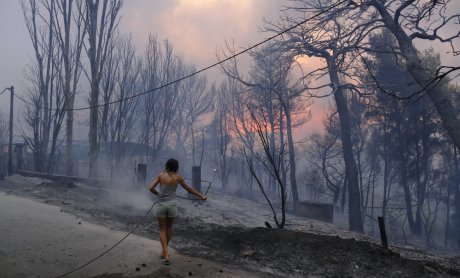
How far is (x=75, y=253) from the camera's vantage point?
20.1ft

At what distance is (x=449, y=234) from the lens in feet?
80.6

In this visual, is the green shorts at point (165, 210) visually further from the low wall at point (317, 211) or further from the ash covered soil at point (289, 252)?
the low wall at point (317, 211)

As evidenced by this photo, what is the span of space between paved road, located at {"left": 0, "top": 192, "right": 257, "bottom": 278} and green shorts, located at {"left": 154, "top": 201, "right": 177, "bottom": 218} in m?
0.79

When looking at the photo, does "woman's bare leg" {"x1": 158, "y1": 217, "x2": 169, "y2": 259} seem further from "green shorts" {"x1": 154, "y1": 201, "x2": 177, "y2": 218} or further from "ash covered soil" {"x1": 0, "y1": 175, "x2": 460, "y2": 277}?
"ash covered soil" {"x1": 0, "y1": 175, "x2": 460, "y2": 277}

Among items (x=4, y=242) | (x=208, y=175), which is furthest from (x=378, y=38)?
(x=208, y=175)

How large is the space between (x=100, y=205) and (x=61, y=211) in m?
2.68

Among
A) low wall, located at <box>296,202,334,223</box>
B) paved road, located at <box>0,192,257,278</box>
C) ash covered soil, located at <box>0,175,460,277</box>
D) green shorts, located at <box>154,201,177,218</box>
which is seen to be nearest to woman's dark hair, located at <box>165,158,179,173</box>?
green shorts, located at <box>154,201,177,218</box>

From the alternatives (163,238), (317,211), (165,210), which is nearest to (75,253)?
(163,238)

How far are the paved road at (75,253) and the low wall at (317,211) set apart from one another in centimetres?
1179

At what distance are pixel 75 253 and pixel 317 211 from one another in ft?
45.0

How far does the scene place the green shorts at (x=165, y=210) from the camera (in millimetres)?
6160

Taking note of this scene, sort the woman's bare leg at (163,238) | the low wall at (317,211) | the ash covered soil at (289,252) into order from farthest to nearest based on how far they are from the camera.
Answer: the low wall at (317,211) < the ash covered soil at (289,252) < the woman's bare leg at (163,238)

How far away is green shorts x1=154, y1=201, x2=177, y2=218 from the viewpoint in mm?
6160

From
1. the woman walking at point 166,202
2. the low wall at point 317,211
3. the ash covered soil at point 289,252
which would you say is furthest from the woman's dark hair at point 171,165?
the low wall at point 317,211
